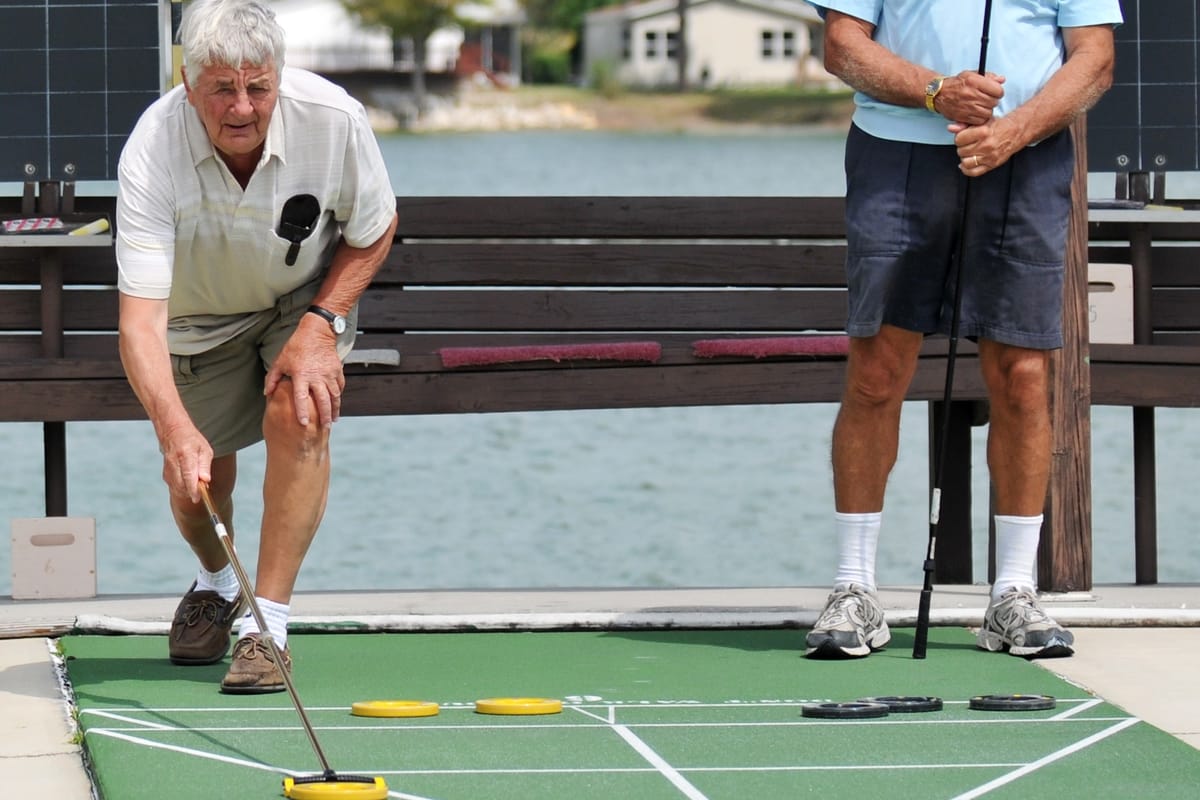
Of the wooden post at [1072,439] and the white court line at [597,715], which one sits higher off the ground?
the wooden post at [1072,439]

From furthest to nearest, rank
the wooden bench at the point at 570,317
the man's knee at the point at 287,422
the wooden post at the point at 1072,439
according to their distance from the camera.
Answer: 1. the wooden bench at the point at 570,317
2. the wooden post at the point at 1072,439
3. the man's knee at the point at 287,422

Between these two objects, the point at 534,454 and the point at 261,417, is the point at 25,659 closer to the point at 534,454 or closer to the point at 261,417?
the point at 261,417

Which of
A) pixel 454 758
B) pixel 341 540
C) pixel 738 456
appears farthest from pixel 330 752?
Answer: pixel 738 456

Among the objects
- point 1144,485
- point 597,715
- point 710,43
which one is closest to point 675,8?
point 710,43

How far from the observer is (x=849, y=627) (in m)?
4.20

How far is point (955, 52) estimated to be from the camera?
4.18m

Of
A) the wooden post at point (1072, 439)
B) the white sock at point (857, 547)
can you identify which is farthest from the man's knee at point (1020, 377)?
the wooden post at point (1072, 439)

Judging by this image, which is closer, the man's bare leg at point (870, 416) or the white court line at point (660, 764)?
the white court line at point (660, 764)

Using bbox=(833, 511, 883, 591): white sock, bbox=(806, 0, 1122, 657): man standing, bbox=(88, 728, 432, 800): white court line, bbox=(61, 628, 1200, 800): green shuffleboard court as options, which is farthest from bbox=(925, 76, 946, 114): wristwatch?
bbox=(88, 728, 432, 800): white court line

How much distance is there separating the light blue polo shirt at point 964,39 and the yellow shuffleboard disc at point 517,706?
1342 mm

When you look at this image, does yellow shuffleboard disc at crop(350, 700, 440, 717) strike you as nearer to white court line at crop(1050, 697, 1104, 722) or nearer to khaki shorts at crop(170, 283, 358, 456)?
khaki shorts at crop(170, 283, 358, 456)

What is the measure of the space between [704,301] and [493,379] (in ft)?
2.87

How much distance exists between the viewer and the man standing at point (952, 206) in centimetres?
418

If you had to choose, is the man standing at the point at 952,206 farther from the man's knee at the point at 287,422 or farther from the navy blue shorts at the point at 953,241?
the man's knee at the point at 287,422
